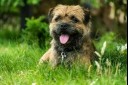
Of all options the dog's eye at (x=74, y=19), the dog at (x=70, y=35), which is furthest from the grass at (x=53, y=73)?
the dog's eye at (x=74, y=19)

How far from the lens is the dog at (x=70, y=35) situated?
9281 millimetres

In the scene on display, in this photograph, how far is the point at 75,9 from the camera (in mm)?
9453

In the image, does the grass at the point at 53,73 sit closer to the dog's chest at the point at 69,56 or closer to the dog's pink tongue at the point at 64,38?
the dog's chest at the point at 69,56

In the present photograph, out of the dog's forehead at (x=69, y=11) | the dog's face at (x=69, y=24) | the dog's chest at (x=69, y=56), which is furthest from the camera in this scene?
the dog's chest at (x=69, y=56)

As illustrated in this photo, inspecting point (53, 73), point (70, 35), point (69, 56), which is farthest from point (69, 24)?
point (53, 73)

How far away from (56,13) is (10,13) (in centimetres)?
1236

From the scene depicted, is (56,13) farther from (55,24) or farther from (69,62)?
(69,62)

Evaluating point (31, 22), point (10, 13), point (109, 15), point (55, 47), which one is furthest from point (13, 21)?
point (55, 47)

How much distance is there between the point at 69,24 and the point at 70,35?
0.29 m

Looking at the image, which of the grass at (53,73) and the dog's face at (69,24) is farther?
the dog's face at (69,24)

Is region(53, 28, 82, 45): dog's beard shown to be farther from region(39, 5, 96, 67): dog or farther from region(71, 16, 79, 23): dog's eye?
region(71, 16, 79, 23): dog's eye

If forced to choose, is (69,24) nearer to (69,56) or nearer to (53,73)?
(69,56)

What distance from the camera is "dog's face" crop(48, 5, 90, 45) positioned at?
923cm

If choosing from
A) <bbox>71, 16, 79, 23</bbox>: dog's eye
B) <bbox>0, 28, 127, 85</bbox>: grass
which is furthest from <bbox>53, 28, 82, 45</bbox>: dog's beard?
<bbox>0, 28, 127, 85</bbox>: grass
